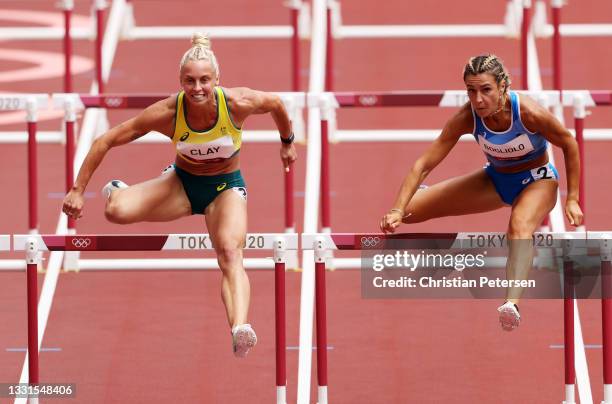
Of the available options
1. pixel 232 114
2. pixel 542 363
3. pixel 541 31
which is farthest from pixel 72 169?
pixel 541 31

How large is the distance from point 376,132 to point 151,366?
11.2ft

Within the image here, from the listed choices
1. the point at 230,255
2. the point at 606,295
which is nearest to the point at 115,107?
the point at 230,255

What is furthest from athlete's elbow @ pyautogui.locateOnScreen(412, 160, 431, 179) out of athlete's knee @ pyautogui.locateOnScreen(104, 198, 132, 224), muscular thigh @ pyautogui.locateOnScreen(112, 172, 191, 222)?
athlete's knee @ pyautogui.locateOnScreen(104, 198, 132, 224)

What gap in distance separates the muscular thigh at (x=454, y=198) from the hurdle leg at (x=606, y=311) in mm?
702

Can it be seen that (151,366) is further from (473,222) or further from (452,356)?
(473,222)

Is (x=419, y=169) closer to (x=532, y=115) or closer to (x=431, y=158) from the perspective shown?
(x=431, y=158)

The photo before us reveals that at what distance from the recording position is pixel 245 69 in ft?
45.0

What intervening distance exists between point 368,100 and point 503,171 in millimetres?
1607

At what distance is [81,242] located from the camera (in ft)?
28.2

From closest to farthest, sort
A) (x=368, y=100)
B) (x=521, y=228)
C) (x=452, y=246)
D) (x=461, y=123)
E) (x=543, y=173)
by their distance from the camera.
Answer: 1. (x=521, y=228)
2. (x=452, y=246)
3. (x=461, y=123)
4. (x=543, y=173)
5. (x=368, y=100)

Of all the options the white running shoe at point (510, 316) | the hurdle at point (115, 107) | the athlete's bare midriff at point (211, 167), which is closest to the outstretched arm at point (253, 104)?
the athlete's bare midriff at point (211, 167)

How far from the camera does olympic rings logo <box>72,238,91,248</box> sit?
860 centimetres

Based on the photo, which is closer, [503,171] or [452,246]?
[452,246]

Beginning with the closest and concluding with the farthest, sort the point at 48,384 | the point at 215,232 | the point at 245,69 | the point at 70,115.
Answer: the point at 215,232
the point at 48,384
the point at 70,115
the point at 245,69
